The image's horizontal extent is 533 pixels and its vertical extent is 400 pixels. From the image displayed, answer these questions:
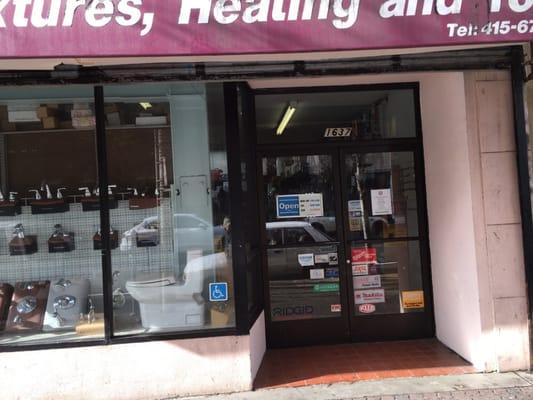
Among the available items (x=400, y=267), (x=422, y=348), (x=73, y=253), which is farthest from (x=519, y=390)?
(x=73, y=253)

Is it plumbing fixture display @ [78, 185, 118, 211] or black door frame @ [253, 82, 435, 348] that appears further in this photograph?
black door frame @ [253, 82, 435, 348]

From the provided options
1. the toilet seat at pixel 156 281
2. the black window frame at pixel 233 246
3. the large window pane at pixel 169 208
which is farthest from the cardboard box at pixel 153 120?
the toilet seat at pixel 156 281

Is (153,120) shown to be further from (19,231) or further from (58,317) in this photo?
(58,317)

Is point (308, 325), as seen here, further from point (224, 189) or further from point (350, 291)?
point (224, 189)

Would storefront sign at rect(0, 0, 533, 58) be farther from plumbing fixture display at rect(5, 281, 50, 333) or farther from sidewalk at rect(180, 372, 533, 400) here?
sidewalk at rect(180, 372, 533, 400)

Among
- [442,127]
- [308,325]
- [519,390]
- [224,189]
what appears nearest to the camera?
[519,390]

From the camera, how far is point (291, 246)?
5820 millimetres

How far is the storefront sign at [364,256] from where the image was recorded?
19.3ft

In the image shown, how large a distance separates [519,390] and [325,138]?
314cm

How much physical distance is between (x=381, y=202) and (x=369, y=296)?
1094mm

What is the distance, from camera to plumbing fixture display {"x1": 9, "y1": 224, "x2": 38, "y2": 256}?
5.02 metres

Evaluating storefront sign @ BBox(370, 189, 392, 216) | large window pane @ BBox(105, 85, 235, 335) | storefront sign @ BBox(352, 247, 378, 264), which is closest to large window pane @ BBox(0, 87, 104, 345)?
large window pane @ BBox(105, 85, 235, 335)

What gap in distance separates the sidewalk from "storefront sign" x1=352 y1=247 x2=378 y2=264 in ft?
4.91

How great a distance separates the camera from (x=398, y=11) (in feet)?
12.9
